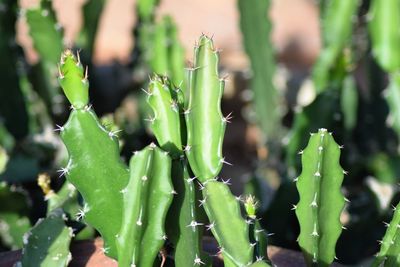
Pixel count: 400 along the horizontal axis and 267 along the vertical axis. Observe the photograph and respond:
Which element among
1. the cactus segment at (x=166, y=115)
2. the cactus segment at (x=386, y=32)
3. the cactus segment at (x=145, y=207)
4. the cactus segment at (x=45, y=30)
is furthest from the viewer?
the cactus segment at (x=386, y=32)

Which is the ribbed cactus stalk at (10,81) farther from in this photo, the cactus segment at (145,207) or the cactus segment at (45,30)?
the cactus segment at (145,207)

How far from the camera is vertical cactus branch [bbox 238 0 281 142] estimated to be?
12.6ft

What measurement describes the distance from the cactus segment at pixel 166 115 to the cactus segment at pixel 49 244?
1.51 feet

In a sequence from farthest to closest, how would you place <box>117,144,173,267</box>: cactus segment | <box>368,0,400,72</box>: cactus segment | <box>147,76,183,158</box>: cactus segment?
1. <box>368,0,400,72</box>: cactus segment
2. <box>147,76,183,158</box>: cactus segment
3. <box>117,144,173,267</box>: cactus segment

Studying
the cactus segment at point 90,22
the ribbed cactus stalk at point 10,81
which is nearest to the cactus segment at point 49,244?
the ribbed cactus stalk at point 10,81

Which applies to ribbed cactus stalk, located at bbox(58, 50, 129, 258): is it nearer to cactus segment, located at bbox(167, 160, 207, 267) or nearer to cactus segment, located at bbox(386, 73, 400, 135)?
cactus segment, located at bbox(167, 160, 207, 267)

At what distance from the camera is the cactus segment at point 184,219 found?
7.02 feet

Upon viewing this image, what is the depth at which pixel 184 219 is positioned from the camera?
2.16 m

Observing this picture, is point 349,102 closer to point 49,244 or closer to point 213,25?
point 49,244

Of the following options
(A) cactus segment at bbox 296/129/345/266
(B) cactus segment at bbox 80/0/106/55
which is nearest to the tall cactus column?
(A) cactus segment at bbox 296/129/345/266

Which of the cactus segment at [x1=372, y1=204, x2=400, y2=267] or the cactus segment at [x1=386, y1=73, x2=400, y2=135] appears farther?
the cactus segment at [x1=386, y1=73, x2=400, y2=135]

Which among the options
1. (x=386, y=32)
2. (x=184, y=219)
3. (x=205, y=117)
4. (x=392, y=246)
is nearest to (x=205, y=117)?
(x=205, y=117)

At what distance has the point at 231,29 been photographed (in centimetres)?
711

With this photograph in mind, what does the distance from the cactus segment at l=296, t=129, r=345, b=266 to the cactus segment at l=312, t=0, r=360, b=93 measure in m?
1.50
